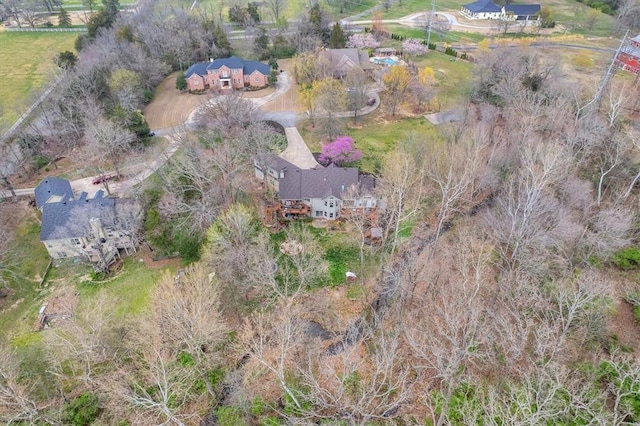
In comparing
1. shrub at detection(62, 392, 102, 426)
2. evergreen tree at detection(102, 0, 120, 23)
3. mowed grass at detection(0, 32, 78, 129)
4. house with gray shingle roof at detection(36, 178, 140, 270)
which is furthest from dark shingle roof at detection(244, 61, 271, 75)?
shrub at detection(62, 392, 102, 426)

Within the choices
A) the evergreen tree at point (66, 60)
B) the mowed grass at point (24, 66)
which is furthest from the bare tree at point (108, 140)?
the evergreen tree at point (66, 60)

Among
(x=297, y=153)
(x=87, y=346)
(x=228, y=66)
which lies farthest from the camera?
(x=228, y=66)

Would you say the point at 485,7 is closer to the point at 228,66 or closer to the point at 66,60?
the point at 228,66

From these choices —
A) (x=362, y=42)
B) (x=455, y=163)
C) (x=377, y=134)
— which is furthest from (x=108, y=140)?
(x=362, y=42)

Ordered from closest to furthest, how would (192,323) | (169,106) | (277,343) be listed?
(192,323)
(277,343)
(169,106)

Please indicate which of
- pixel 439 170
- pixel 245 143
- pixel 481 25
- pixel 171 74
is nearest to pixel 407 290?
pixel 439 170

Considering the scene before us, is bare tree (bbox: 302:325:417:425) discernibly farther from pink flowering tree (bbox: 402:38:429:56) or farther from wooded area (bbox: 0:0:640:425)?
pink flowering tree (bbox: 402:38:429:56)
